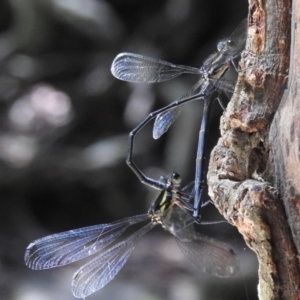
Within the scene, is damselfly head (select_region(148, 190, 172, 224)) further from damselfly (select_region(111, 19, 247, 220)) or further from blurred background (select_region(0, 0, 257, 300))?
blurred background (select_region(0, 0, 257, 300))

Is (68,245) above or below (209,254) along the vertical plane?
above

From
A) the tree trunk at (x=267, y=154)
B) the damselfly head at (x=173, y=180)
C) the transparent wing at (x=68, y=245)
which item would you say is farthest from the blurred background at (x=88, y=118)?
the tree trunk at (x=267, y=154)

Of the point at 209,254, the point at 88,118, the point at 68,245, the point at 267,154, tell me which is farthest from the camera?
the point at 88,118

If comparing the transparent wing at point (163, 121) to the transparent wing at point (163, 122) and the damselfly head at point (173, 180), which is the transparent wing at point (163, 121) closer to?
the transparent wing at point (163, 122)

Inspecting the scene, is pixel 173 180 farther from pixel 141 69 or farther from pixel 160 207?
pixel 141 69

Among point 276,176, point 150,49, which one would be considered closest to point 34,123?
point 150,49

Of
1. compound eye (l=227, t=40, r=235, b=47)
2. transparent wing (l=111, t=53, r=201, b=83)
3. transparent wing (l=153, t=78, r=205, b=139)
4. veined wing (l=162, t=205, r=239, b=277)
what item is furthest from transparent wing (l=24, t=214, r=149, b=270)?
compound eye (l=227, t=40, r=235, b=47)

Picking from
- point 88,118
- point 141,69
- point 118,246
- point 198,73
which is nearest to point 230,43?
point 198,73

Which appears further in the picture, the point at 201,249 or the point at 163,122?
the point at 163,122
